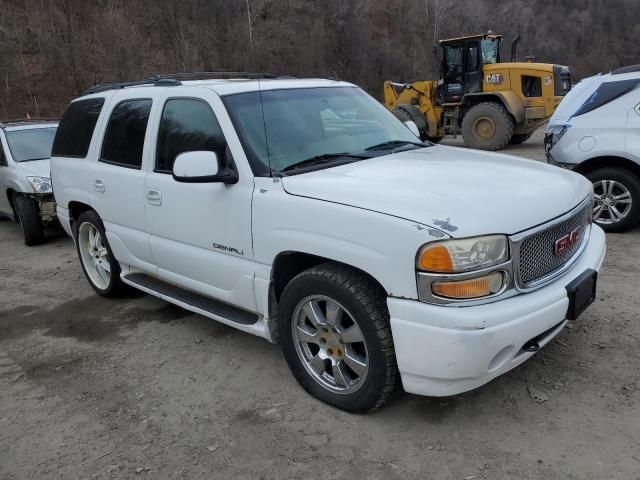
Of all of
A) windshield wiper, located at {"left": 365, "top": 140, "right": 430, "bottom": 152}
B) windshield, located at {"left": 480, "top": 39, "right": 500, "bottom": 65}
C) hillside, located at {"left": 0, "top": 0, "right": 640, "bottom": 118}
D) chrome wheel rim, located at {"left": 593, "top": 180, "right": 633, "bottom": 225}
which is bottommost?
chrome wheel rim, located at {"left": 593, "top": 180, "right": 633, "bottom": 225}

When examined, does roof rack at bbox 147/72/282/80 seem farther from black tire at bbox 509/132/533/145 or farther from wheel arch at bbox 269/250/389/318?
black tire at bbox 509/132/533/145

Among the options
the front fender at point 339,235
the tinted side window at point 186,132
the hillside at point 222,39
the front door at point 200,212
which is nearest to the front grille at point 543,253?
the front fender at point 339,235

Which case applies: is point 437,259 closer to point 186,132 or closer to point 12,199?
point 186,132

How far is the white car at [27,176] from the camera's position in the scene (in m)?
7.62

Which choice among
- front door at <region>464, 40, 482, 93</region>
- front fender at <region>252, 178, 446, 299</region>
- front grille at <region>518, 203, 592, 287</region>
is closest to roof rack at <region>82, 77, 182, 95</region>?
front fender at <region>252, 178, 446, 299</region>

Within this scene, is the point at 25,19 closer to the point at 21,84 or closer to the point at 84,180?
the point at 21,84

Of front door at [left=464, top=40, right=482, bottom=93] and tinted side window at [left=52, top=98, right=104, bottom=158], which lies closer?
tinted side window at [left=52, top=98, right=104, bottom=158]

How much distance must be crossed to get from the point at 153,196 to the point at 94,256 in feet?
5.47

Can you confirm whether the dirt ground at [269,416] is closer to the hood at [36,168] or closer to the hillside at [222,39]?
the hood at [36,168]

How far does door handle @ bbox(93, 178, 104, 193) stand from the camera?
15.4ft

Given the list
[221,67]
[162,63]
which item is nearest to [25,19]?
[162,63]

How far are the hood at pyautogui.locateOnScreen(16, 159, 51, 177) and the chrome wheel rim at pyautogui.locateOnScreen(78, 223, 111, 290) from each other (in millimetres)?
2945

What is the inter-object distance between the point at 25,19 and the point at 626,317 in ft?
96.6

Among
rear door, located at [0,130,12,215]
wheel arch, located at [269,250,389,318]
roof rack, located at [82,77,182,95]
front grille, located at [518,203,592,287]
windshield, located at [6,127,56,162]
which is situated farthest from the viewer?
windshield, located at [6,127,56,162]
